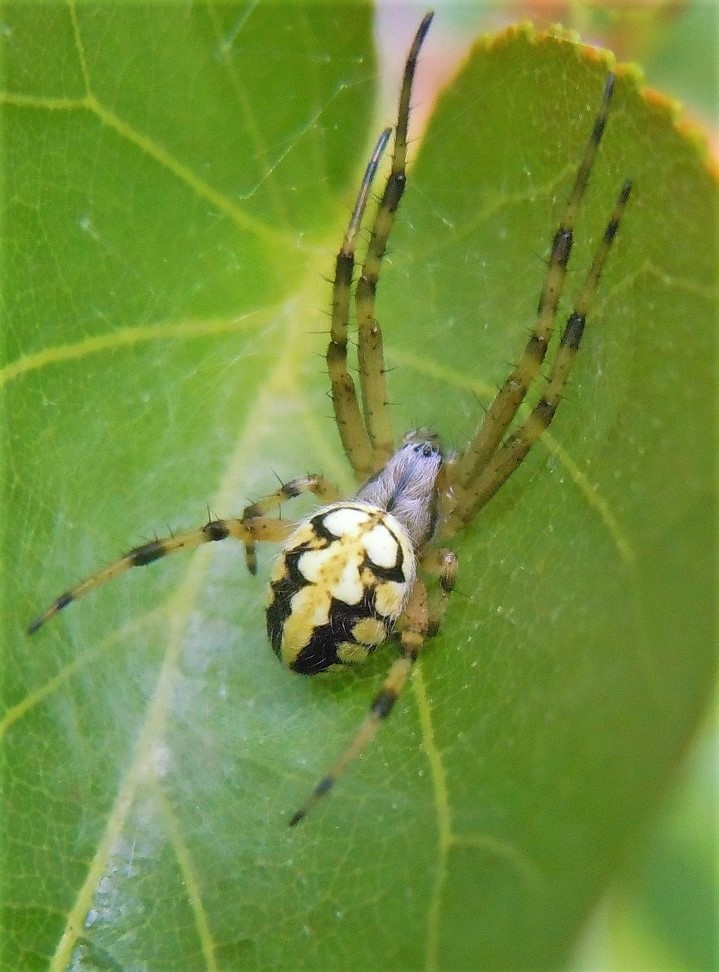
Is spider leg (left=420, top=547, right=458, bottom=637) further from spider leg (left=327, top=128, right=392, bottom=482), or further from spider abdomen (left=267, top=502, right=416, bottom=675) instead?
spider leg (left=327, top=128, right=392, bottom=482)

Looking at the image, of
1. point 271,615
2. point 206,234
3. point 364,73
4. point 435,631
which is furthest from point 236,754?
point 364,73

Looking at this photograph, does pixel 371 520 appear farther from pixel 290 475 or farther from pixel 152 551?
pixel 152 551

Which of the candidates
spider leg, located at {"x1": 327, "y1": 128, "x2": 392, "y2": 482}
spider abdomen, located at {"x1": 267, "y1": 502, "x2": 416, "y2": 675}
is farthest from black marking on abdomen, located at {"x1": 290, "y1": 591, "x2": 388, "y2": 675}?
spider leg, located at {"x1": 327, "y1": 128, "x2": 392, "y2": 482}

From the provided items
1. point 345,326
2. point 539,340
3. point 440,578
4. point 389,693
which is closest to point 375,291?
point 345,326

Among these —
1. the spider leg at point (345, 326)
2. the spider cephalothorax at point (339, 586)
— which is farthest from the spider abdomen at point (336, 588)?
the spider leg at point (345, 326)

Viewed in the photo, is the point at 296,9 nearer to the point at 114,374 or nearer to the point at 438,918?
the point at 114,374

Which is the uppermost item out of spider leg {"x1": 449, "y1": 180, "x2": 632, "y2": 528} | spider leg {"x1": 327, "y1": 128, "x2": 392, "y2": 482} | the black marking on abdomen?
spider leg {"x1": 327, "y1": 128, "x2": 392, "y2": 482}

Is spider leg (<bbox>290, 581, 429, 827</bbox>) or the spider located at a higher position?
the spider
